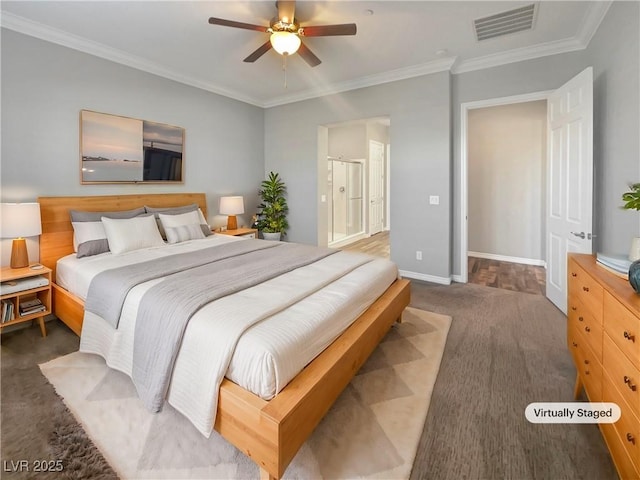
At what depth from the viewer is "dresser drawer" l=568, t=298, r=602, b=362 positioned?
150cm

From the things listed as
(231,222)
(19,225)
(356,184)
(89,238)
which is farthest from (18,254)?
Result: (356,184)

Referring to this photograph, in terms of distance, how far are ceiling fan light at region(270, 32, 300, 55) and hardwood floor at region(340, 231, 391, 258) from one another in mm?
3999

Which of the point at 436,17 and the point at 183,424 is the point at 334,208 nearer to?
the point at 436,17

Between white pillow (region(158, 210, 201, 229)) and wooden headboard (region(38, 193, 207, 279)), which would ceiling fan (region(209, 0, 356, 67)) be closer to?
white pillow (region(158, 210, 201, 229))

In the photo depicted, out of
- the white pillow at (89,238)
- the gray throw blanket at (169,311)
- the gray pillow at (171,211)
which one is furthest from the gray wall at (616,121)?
the white pillow at (89,238)

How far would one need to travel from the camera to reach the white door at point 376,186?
316 inches

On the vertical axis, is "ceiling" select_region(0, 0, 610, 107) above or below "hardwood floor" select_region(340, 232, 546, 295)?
above

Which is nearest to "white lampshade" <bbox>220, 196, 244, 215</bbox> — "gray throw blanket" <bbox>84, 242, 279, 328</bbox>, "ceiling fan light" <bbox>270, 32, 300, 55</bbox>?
"gray throw blanket" <bbox>84, 242, 279, 328</bbox>

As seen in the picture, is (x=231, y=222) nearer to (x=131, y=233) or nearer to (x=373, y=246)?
(x=131, y=233)

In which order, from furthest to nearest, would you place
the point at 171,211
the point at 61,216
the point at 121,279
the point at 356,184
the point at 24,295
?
the point at 356,184
the point at 171,211
the point at 61,216
the point at 24,295
the point at 121,279

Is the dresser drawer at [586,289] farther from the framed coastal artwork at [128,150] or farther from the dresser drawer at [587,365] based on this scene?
the framed coastal artwork at [128,150]

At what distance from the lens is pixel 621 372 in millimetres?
1239

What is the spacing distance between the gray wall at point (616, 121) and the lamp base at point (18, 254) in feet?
15.1

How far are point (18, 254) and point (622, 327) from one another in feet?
13.5
